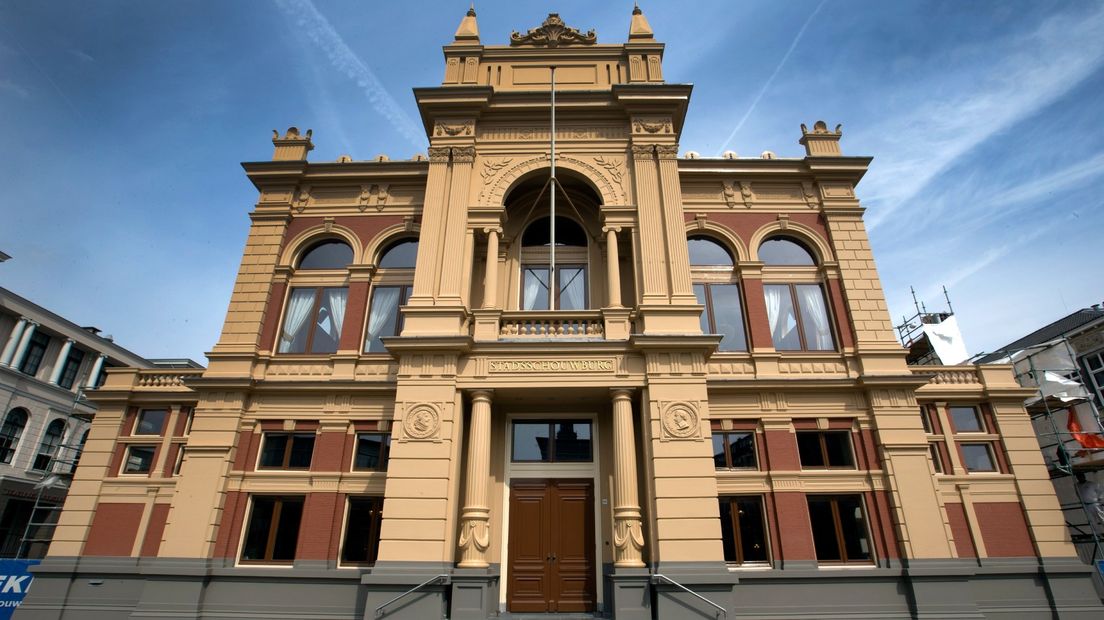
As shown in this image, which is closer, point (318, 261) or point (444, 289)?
point (444, 289)

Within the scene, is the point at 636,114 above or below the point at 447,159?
above

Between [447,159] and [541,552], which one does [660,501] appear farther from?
[447,159]

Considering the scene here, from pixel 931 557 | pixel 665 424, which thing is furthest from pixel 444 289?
pixel 931 557

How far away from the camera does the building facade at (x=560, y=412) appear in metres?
12.7

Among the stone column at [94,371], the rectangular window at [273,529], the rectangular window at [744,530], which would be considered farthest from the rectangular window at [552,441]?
the stone column at [94,371]

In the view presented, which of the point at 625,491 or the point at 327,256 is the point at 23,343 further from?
the point at 625,491

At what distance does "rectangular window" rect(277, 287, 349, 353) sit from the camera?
1642 cm

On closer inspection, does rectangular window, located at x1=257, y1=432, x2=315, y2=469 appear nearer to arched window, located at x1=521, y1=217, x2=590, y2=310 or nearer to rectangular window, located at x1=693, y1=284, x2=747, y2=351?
arched window, located at x1=521, y1=217, x2=590, y2=310

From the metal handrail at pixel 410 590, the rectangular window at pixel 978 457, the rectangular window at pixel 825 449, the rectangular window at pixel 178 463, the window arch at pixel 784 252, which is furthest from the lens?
the window arch at pixel 784 252

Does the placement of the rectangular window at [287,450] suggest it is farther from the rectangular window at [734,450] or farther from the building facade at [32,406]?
the building facade at [32,406]

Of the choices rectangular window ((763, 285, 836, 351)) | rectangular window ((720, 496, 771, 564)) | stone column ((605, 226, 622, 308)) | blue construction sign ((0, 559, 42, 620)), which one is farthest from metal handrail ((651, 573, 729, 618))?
blue construction sign ((0, 559, 42, 620))

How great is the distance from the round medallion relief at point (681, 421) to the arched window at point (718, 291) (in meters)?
3.93

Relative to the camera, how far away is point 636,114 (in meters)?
16.4

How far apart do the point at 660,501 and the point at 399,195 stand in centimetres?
1247
